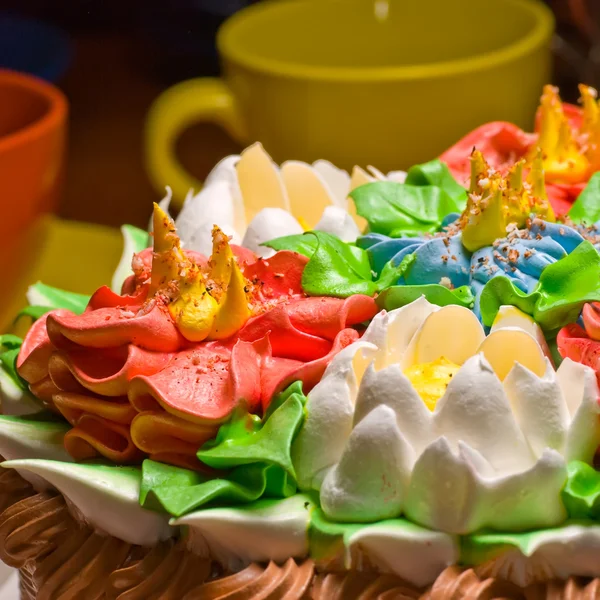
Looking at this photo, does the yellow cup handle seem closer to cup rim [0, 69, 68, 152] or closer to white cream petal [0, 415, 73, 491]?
cup rim [0, 69, 68, 152]

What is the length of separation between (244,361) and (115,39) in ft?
2.30

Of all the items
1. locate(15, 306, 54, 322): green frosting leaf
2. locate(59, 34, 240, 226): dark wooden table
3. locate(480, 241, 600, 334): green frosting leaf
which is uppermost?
locate(480, 241, 600, 334): green frosting leaf

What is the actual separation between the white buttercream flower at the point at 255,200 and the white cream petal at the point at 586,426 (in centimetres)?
27

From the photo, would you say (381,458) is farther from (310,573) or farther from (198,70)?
(198,70)

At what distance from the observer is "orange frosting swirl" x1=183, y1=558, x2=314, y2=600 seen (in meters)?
0.62

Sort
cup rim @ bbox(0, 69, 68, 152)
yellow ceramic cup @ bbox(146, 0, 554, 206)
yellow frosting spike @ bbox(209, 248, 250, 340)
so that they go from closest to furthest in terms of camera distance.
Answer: yellow frosting spike @ bbox(209, 248, 250, 340) → cup rim @ bbox(0, 69, 68, 152) → yellow ceramic cup @ bbox(146, 0, 554, 206)

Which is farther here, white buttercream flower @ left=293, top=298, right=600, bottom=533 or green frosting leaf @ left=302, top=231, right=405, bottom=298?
green frosting leaf @ left=302, top=231, right=405, bottom=298

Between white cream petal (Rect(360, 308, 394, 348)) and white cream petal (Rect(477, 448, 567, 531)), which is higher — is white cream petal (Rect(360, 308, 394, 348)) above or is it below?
above

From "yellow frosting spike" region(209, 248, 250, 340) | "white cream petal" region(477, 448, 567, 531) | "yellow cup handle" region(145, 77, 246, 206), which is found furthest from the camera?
"yellow cup handle" region(145, 77, 246, 206)

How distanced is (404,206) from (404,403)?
26cm

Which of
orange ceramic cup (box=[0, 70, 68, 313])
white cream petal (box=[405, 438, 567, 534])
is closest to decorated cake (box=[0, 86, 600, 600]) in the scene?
white cream petal (box=[405, 438, 567, 534])

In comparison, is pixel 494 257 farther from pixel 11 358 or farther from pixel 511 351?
pixel 11 358

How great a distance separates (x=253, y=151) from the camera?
3.04 feet

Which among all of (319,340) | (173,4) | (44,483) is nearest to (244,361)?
(319,340)
